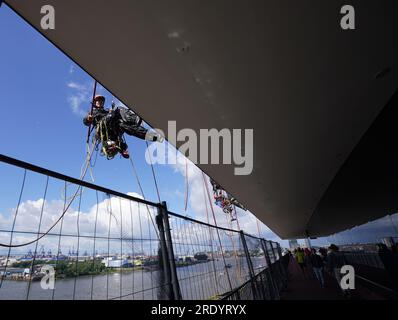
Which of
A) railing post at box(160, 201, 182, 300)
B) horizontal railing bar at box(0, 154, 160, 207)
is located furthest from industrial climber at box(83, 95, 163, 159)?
horizontal railing bar at box(0, 154, 160, 207)

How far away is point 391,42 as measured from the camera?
1.60 metres

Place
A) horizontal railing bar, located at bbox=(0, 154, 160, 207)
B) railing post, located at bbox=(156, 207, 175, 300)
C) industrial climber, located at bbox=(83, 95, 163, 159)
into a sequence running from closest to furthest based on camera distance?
horizontal railing bar, located at bbox=(0, 154, 160, 207) → railing post, located at bbox=(156, 207, 175, 300) → industrial climber, located at bbox=(83, 95, 163, 159)

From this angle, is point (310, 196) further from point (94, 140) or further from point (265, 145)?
point (94, 140)

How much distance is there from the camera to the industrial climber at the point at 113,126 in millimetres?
5679

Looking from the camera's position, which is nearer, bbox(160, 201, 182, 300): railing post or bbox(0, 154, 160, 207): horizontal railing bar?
bbox(0, 154, 160, 207): horizontal railing bar

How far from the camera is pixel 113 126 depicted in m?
5.94

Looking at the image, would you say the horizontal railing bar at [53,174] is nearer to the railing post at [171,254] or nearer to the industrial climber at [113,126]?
the railing post at [171,254]

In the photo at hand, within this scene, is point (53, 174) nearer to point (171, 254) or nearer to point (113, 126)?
point (171, 254)

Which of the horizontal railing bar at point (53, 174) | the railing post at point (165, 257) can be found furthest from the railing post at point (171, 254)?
the horizontal railing bar at point (53, 174)

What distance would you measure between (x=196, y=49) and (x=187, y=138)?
1.23 m

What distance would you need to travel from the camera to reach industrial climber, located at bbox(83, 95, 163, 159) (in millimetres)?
5679

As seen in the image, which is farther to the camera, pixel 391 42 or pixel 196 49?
pixel 391 42

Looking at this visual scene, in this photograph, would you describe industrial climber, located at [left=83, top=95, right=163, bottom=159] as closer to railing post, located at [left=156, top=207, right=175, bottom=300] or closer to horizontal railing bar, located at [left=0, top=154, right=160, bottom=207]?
railing post, located at [left=156, top=207, right=175, bottom=300]

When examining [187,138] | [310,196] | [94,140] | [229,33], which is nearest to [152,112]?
[187,138]
